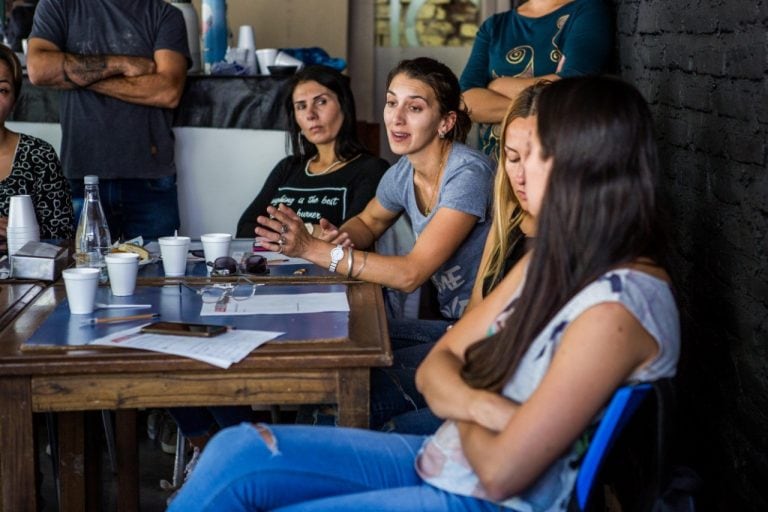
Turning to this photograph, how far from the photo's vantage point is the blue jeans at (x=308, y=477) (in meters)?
1.52

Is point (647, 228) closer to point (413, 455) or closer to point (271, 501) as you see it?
point (413, 455)

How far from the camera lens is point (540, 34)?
3.03 meters

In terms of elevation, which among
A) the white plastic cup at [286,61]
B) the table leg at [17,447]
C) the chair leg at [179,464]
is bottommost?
the chair leg at [179,464]

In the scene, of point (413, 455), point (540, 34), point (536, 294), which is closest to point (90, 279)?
point (413, 455)

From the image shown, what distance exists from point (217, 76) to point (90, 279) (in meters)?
2.12

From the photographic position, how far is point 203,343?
1.81 meters

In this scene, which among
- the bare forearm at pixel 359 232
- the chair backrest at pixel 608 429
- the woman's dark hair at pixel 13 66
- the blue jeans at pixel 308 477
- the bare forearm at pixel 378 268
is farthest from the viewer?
the woman's dark hair at pixel 13 66

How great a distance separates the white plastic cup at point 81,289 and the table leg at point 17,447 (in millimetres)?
341

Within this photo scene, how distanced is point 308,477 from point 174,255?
1.06 m

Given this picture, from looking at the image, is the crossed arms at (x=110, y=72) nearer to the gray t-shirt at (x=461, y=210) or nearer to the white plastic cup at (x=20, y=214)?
the white plastic cup at (x=20, y=214)

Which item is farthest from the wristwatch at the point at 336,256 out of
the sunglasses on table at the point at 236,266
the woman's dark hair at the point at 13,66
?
the woman's dark hair at the point at 13,66

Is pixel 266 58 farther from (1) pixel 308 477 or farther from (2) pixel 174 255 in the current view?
(1) pixel 308 477

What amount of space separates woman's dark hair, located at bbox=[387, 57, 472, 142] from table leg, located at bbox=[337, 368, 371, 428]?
111cm

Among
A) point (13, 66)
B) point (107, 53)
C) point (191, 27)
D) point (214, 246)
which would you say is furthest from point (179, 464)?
point (191, 27)
